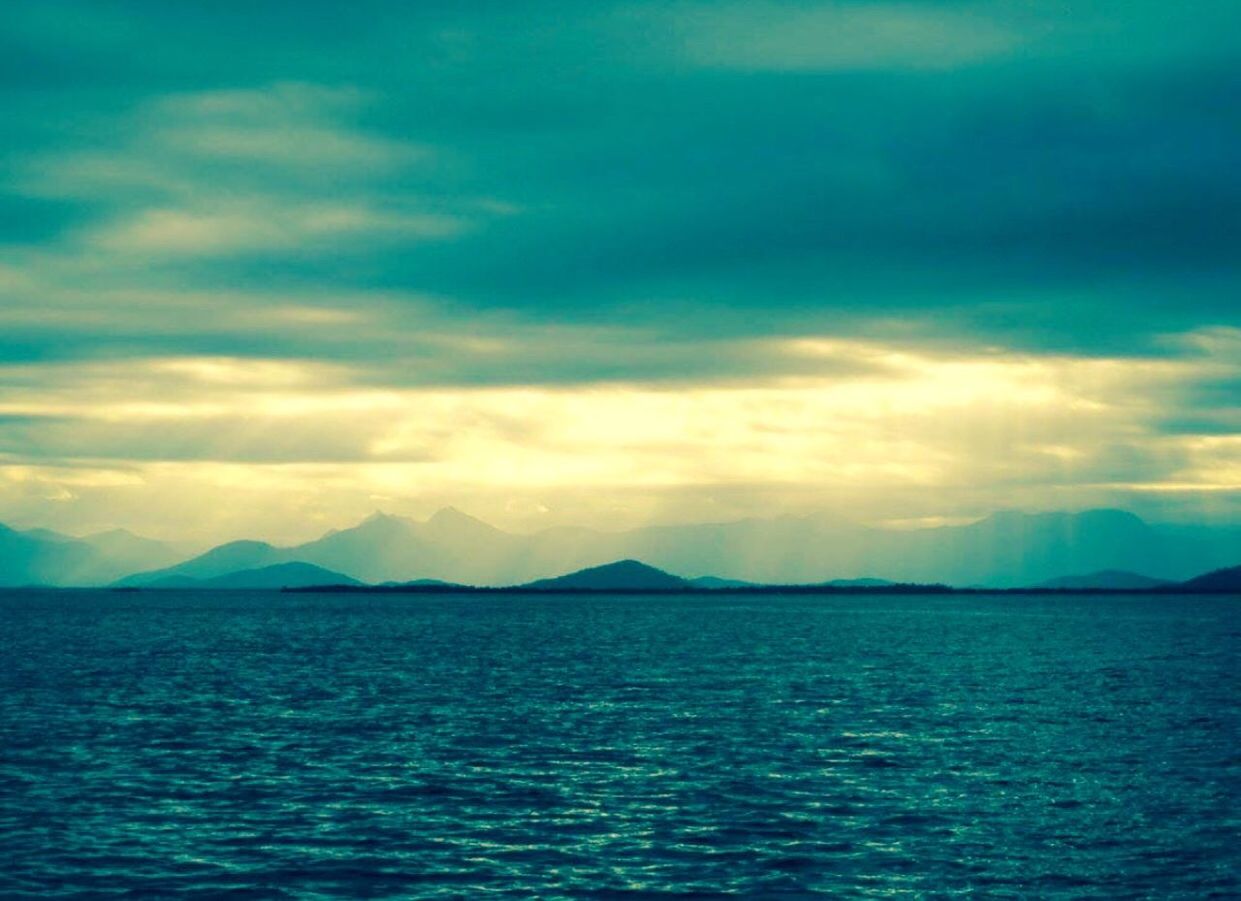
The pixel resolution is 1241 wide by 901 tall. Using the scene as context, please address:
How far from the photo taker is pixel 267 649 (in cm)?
15112

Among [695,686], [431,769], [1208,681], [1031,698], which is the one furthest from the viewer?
[1208,681]

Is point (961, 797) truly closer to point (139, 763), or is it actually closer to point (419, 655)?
point (139, 763)

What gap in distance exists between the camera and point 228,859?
3762 cm

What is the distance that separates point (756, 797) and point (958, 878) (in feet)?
39.7

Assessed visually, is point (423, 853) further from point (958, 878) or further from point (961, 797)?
point (961, 797)

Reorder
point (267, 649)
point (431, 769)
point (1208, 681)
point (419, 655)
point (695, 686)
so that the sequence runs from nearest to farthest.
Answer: point (431, 769) < point (695, 686) < point (1208, 681) < point (419, 655) < point (267, 649)

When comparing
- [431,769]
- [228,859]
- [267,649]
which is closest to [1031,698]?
[431,769]

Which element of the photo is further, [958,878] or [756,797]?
[756,797]

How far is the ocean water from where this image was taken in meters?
36.3

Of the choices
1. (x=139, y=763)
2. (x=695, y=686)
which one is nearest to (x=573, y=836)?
(x=139, y=763)

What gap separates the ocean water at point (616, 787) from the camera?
36281 millimetres

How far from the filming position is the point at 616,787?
4931 cm

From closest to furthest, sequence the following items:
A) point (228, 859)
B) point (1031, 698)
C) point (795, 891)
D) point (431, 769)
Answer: point (795, 891) → point (228, 859) → point (431, 769) → point (1031, 698)

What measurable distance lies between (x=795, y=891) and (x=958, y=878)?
16.8ft
